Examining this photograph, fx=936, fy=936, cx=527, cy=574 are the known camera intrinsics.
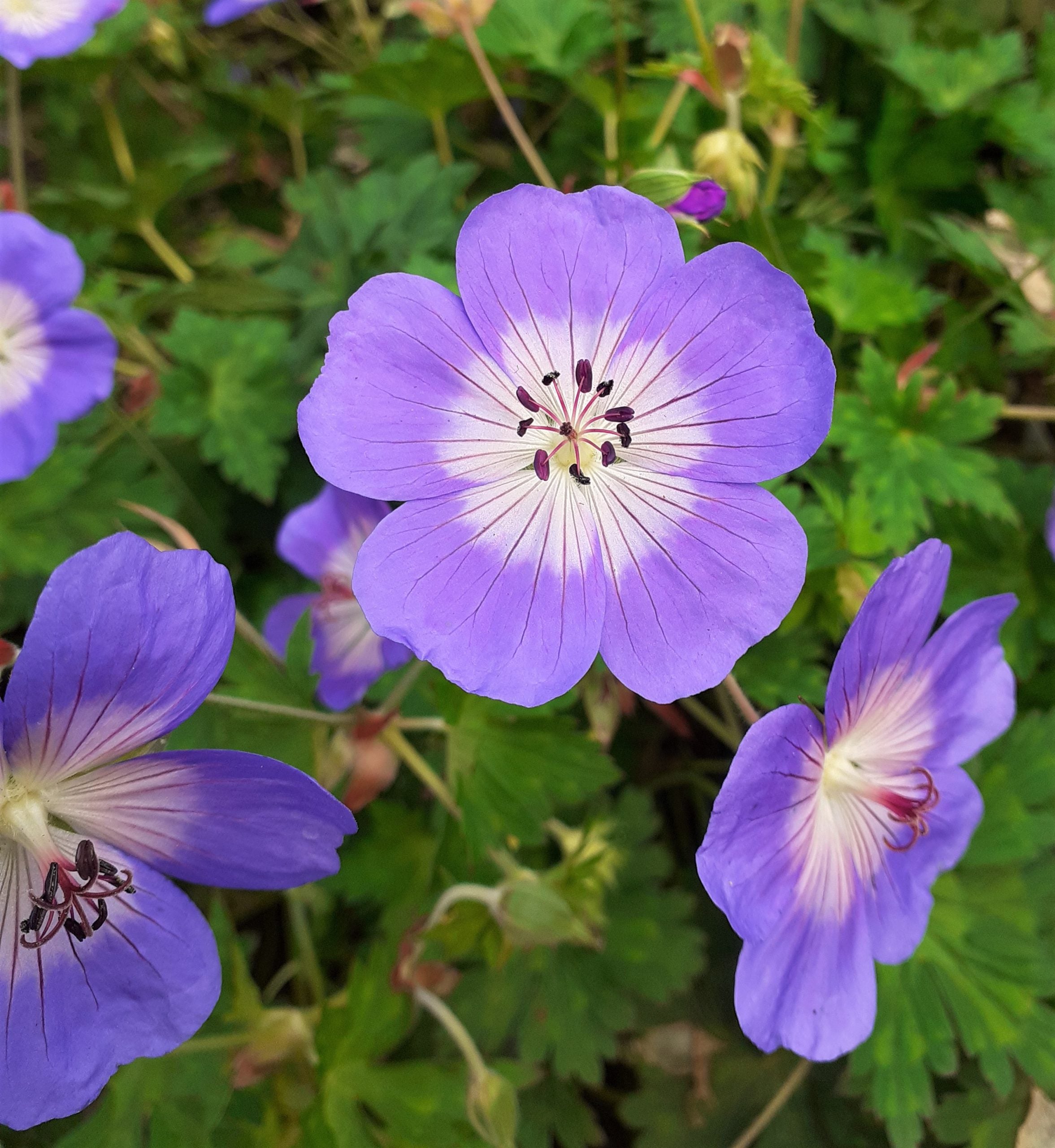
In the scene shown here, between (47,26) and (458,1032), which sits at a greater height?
(47,26)

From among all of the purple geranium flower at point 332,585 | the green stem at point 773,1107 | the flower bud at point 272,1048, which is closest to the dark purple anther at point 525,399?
the purple geranium flower at point 332,585

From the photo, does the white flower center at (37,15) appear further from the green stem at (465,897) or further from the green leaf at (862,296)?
the green stem at (465,897)

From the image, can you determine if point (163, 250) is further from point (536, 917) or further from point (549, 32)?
point (536, 917)

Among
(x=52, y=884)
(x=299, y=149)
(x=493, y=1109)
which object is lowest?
(x=493, y=1109)

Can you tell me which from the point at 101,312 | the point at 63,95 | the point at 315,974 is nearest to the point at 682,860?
the point at 315,974

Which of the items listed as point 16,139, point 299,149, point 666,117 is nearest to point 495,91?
point 666,117

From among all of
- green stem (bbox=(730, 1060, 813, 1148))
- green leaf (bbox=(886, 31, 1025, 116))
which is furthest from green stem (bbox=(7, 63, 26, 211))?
green stem (bbox=(730, 1060, 813, 1148))

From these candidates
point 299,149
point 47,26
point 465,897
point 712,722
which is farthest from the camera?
point 299,149
